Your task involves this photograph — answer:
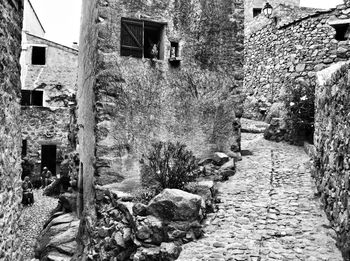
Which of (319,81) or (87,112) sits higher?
(319,81)

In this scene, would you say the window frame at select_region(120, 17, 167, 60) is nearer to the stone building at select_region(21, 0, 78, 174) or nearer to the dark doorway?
the stone building at select_region(21, 0, 78, 174)

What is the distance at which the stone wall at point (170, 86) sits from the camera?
26.4 ft

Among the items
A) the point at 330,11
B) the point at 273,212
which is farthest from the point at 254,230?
the point at 330,11

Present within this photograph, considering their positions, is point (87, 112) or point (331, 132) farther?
point (87, 112)

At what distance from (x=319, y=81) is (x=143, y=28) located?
3.81 meters

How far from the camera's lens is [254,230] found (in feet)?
20.1

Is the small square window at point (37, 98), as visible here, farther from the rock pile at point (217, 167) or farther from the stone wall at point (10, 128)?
the stone wall at point (10, 128)

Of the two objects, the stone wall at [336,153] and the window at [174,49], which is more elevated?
the window at [174,49]

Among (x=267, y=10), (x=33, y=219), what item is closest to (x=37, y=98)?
(x=33, y=219)

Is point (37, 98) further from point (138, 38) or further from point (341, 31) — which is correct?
point (341, 31)

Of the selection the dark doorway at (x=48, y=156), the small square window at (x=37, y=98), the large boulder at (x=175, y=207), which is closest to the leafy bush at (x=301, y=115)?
the large boulder at (x=175, y=207)

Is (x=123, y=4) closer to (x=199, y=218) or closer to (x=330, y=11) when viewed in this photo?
(x=199, y=218)

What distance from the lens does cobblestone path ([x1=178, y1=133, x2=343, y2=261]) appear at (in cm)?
544

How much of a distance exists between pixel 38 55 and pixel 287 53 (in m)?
14.5
